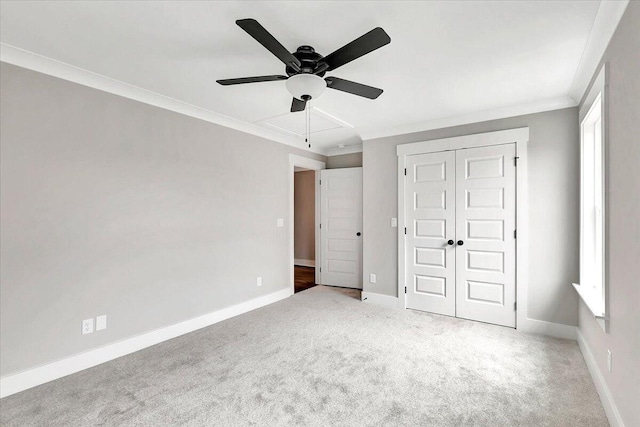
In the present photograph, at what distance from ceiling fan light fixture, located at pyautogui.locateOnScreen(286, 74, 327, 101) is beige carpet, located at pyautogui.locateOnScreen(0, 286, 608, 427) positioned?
2152 millimetres

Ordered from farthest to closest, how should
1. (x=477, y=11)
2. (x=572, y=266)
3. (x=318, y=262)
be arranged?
(x=318, y=262)
(x=572, y=266)
(x=477, y=11)

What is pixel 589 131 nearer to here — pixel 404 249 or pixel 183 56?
pixel 404 249

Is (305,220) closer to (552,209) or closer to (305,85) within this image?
(552,209)

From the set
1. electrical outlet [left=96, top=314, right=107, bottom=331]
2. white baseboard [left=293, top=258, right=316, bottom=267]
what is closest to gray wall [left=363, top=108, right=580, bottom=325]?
electrical outlet [left=96, top=314, right=107, bottom=331]

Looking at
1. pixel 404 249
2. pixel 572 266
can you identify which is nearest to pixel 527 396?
pixel 572 266

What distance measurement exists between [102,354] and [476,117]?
461cm

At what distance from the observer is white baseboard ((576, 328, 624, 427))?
1763mm

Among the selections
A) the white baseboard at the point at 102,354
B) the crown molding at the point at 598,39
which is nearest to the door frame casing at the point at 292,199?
the white baseboard at the point at 102,354

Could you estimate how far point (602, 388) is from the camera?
204 centimetres

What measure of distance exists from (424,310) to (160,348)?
124 inches

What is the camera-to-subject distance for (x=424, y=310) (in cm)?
399

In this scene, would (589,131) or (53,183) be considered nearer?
(53,183)

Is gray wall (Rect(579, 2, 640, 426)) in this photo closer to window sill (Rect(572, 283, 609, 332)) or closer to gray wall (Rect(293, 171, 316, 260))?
window sill (Rect(572, 283, 609, 332))

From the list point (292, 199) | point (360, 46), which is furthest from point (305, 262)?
point (360, 46)
